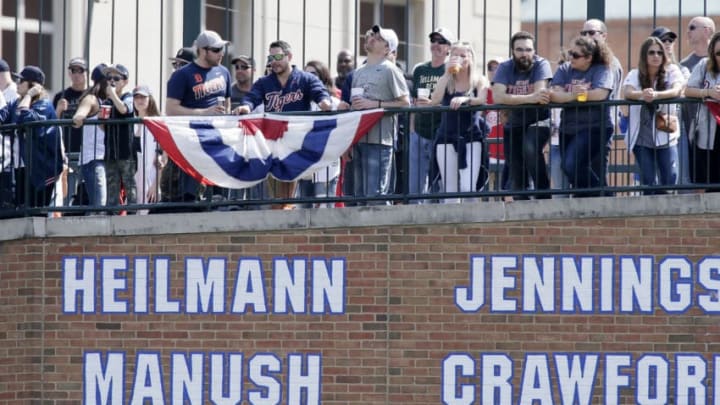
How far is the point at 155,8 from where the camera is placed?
24.5 metres

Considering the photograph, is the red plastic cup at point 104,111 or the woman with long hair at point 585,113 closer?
the woman with long hair at point 585,113

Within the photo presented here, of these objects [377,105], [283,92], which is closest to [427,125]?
[377,105]

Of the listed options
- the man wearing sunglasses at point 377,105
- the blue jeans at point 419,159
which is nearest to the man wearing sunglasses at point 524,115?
the blue jeans at point 419,159

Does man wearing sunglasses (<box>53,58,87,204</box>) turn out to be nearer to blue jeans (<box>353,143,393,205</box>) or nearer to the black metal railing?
the black metal railing

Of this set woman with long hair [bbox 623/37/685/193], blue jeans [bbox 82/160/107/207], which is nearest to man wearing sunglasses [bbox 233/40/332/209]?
blue jeans [bbox 82/160/107/207]

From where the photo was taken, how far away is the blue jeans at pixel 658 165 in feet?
50.9

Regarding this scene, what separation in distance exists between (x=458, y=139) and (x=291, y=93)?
1569 millimetres

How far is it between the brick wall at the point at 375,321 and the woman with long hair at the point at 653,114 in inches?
17.5

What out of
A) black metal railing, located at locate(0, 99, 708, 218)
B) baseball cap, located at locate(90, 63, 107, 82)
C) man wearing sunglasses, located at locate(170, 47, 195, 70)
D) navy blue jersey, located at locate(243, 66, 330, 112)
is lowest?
black metal railing, located at locate(0, 99, 708, 218)

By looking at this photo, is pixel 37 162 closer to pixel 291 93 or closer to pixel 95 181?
pixel 95 181

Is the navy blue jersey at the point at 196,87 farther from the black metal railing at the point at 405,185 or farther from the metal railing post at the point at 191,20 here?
the metal railing post at the point at 191,20

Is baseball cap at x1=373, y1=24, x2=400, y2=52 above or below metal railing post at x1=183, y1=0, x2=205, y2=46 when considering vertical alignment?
below

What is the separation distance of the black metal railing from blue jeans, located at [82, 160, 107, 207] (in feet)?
0.24

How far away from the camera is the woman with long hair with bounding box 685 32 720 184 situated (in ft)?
50.5
